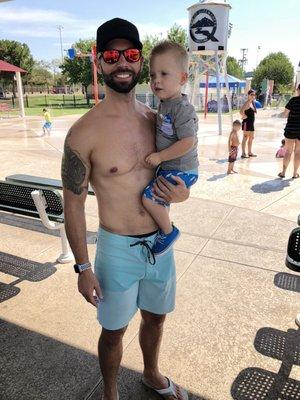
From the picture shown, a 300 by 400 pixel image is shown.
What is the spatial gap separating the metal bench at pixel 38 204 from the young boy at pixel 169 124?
195 centimetres

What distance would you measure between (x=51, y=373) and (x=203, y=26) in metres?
13.7

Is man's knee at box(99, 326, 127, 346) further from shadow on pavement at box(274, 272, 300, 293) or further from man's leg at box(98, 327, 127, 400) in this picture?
shadow on pavement at box(274, 272, 300, 293)

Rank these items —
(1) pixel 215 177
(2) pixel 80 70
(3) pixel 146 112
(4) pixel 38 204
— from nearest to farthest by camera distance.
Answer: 1. (3) pixel 146 112
2. (4) pixel 38 204
3. (1) pixel 215 177
4. (2) pixel 80 70

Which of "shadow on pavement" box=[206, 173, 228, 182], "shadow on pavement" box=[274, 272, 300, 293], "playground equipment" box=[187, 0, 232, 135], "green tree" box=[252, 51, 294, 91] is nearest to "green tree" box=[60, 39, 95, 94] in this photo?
"playground equipment" box=[187, 0, 232, 135]

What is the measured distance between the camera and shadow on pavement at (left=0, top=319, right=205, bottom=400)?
8.04 feet

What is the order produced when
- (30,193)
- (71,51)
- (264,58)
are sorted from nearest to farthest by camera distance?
(30,193), (71,51), (264,58)

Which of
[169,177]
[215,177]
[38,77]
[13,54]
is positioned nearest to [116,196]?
[169,177]

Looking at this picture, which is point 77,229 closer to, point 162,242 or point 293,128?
point 162,242

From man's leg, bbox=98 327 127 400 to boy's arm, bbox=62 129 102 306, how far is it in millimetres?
253

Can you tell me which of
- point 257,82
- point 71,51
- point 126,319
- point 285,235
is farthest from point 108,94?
point 257,82

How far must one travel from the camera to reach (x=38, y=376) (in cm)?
259

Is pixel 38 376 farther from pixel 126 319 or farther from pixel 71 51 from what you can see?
pixel 71 51

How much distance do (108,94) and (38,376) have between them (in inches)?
78.8

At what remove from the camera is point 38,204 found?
12.4 feet
